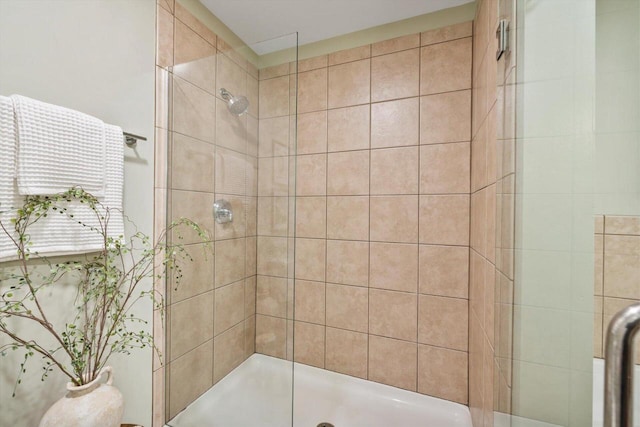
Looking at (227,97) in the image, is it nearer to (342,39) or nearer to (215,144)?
(215,144)

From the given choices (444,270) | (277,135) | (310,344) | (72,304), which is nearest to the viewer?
(72,304)

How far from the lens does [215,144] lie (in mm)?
1305

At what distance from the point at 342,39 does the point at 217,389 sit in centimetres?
212

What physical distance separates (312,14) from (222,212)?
→ 125cm

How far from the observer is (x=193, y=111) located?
135 centimetres

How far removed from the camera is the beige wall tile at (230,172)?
1.26 m

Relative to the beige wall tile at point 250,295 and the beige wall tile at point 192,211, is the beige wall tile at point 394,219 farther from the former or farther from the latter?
the beige wall tile at point 192,211

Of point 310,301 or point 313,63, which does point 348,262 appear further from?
point 313,63

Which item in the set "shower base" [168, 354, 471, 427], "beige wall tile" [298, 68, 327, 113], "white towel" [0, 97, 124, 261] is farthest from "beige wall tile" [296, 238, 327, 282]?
"white towel" [0, 97, 124, 261]

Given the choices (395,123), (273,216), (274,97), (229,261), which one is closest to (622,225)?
(273,216)

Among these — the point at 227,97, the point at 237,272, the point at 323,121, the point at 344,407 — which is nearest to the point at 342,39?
the point at 323,121

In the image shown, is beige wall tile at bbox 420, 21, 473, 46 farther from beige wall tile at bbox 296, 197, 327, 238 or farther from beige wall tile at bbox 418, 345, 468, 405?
beige wall tile at bbox 418, 345, 468, 405

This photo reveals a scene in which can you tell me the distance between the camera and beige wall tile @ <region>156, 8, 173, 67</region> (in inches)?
52.7

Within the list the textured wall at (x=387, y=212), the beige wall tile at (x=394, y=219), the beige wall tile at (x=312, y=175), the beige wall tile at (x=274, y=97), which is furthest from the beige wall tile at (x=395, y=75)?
the beige wall tile at (x=274, y=97)
